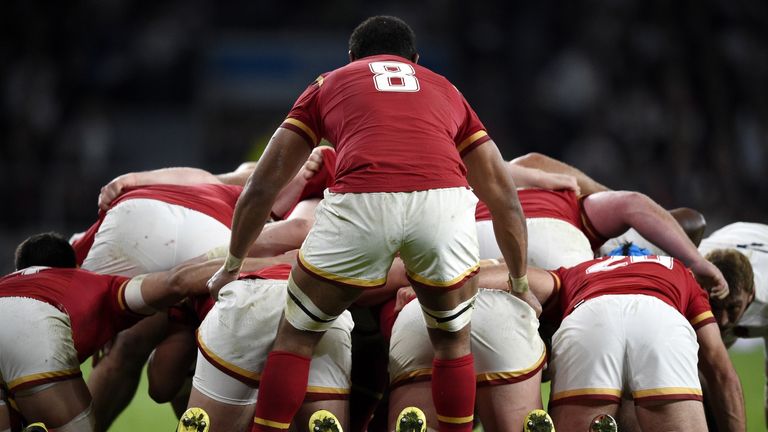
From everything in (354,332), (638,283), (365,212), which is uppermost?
(365,212)

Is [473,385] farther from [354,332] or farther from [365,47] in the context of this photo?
[365,47]

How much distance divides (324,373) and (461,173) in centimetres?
93

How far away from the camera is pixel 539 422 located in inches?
146

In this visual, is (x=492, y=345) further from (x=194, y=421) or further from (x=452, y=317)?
(x=194, y=421)

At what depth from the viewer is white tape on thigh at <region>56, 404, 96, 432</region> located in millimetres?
4031

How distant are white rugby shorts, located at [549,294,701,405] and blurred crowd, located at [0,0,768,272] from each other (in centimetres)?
804

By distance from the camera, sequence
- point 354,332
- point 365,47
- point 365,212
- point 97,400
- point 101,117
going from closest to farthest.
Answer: point 365,212
point 365,47
point 354,332
point 97,400
point 101,117

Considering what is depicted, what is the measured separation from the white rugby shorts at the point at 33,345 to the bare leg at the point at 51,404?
0.04 meters

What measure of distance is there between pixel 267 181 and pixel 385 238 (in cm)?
56

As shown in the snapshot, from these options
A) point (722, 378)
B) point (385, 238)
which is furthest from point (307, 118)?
point (722, 378)

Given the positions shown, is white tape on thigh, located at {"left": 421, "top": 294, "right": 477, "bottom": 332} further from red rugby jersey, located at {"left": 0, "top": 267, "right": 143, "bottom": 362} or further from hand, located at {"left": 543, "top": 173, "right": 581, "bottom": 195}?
hand, located at {"left": 543, "top": 173, "right": 581, "bottom": 195}

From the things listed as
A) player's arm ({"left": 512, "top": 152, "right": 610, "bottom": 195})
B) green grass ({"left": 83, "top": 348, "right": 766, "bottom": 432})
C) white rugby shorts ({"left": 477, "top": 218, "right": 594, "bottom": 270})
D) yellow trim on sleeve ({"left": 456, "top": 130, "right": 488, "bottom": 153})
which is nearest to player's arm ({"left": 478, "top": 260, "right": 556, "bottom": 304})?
white rugby shorts ({"left": 477, "top": 218, "right": 594, "bottom": 270})

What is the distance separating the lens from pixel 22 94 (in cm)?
1223

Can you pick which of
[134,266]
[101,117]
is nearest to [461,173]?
[134,266]
